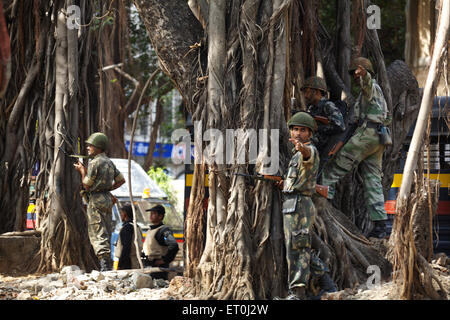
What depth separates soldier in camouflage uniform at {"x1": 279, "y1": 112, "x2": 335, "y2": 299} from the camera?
18.1ft

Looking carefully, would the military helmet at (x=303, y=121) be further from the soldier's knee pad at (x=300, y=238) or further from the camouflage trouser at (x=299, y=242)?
the soldier's knee pad at (x=300, y=238)

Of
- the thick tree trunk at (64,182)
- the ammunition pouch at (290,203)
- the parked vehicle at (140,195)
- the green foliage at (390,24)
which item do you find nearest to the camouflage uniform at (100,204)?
the thick tree trunk at (64,182)

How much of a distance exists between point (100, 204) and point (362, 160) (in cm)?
297

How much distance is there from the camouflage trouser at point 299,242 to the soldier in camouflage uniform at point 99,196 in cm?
280

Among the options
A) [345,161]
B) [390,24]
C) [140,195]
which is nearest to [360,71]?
[345,161]

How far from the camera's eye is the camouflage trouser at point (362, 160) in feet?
22.2

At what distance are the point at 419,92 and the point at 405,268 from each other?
15.7 feet

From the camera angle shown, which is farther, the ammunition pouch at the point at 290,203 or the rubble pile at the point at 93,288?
the rubble pile at the point at 93,288

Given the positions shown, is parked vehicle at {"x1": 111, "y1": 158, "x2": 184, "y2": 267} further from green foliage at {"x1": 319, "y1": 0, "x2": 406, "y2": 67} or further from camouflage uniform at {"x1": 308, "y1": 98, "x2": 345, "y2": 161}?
green foliage at {"x1": 319, "y1": 0, "x2": 406, "y2": 67}

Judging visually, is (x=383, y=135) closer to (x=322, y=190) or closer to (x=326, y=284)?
(x=322, y=190)

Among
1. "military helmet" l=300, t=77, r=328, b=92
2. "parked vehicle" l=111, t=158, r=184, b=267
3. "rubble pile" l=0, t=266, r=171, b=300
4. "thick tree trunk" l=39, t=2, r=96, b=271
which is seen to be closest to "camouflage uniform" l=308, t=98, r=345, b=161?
"military helmet" l=300, t=77, r=328, b=92

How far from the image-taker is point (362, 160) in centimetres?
699

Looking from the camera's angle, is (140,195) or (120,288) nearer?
(120,288)
